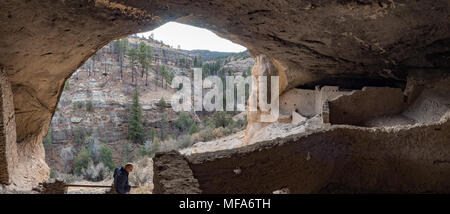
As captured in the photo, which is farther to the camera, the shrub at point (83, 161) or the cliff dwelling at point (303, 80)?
the shrub at point (83, 161)

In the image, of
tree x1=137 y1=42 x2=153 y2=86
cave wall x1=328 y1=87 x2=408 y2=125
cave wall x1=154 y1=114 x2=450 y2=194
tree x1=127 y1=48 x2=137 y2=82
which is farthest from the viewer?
tree x1=127 y1=48 x2=137 y2=82

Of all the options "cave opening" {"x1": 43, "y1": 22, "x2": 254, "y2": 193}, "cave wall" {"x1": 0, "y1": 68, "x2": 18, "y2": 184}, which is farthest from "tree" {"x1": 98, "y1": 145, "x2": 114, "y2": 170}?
"cave wall" {"x1": 0, "y1": 68, "x2": 18, "y2": 184}

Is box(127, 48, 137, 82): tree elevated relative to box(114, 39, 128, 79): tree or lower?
lower

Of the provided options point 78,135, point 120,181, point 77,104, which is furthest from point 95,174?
point 120,181

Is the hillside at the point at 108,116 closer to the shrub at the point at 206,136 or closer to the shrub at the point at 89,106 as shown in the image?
the shrub at the point at 89,106

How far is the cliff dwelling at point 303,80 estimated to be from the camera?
4.44 meters

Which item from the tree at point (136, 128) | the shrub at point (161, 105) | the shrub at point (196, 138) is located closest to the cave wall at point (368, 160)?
the shrub at point (196, 138)

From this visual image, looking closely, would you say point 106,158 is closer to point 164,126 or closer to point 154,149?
point 154,149

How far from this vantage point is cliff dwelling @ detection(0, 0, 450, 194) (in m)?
4.44

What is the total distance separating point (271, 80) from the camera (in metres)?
13.8

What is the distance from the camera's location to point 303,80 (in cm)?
1258

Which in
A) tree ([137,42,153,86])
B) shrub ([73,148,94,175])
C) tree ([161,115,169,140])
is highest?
tree ([137,42,153,86])

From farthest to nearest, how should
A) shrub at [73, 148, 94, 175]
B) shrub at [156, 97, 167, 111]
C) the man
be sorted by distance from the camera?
1. shrub at [156, 97, 167, 111]
2. shrub at [73, 148, 94, 175]
3. the man

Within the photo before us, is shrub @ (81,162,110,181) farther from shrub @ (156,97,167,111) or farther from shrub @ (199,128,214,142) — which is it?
shrub @ (156,97,167,111)
